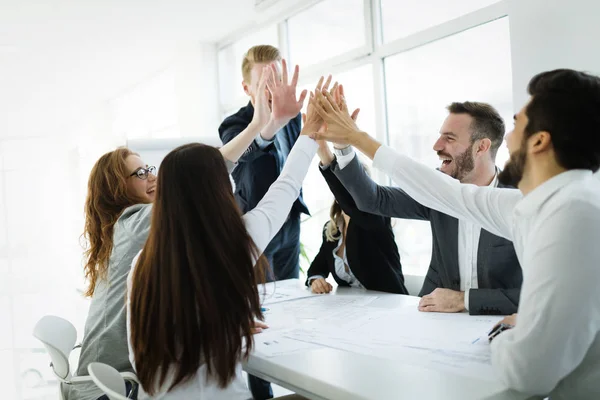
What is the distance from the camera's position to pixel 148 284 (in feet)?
4.37

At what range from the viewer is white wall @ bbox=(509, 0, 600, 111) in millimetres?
2350

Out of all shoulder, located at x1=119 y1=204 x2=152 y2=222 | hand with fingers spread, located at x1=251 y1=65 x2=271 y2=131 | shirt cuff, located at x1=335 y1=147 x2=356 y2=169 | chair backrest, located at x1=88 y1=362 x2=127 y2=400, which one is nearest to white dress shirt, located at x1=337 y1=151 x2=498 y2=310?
shirt cuff, located at x1=335 y1=147 x2=356 y2=169

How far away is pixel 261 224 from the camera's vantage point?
1505 millimetres

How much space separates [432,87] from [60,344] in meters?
2.88

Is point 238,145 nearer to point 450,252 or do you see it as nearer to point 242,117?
point 242,117

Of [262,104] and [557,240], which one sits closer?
[557,240]

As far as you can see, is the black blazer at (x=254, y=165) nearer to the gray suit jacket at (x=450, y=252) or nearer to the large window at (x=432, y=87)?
the gray suit jacket at (x=450, y=252)

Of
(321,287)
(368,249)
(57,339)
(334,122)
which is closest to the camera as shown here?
(57,339)

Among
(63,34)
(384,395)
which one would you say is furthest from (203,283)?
(63,34)

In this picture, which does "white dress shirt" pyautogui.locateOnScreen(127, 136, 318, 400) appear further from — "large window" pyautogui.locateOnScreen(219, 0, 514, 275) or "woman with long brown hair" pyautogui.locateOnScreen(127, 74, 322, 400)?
"large window" pyautogui.locateOnScreen(219, 0, 514, 275)

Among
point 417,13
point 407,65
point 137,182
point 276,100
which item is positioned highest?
point 417,13

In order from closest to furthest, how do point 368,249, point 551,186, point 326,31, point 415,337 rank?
point 551,186
point 415,337
point 368,249
point 326,31

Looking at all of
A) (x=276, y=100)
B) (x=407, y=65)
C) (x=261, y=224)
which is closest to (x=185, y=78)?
(x=407, y=65)

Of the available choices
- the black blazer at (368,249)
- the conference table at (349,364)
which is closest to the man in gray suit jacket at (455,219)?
the black blazer at (368,249)
